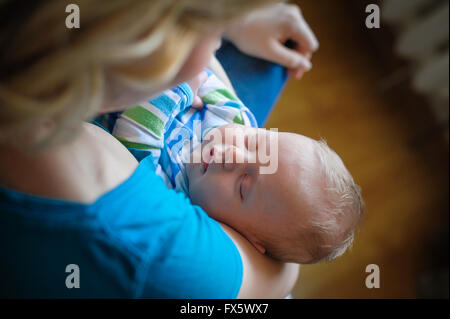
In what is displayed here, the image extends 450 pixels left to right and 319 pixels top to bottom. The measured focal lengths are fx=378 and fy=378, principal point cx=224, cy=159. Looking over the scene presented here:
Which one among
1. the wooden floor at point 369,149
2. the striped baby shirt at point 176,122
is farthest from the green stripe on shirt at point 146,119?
the wooden floor at point 369,149

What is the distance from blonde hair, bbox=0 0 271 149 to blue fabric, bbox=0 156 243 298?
157 mm

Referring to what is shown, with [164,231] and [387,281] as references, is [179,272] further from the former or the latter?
[387,281]

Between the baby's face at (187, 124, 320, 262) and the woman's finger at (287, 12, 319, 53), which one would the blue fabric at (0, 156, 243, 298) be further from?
the woman's finger at (287, 12, 319, 53)

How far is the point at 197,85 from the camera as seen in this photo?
930 millimetres

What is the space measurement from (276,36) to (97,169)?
660mm

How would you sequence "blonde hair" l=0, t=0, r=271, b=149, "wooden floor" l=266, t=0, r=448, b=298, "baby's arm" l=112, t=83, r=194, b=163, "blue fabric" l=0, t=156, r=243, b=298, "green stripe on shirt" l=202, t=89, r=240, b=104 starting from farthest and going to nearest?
"wooden floor" l=266, t=0, r=448, b=298 < "green stripe on shirt" l=202, t=89, r=240, b=104 < "baby's arm" l=112, t=83, r=194, b=163 < "blue fabric" l=0, t=156, r=243, b=298 < "blonde hair" l=0, t=0, r=271, b=149

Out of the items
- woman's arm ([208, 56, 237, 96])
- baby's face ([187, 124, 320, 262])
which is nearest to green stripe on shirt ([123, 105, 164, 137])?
baby's face ([187, 124, 320, 262])

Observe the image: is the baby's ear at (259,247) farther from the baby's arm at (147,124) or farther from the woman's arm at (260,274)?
the baby's arm at (147,124)

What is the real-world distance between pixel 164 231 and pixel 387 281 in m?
1.26

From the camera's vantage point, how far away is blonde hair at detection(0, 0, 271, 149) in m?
0.35

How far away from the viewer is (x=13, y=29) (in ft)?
1.17

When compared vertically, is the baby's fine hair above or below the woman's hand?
below

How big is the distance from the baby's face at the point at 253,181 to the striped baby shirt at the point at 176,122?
47mm

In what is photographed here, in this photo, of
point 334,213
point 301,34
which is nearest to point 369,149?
point 301,34
